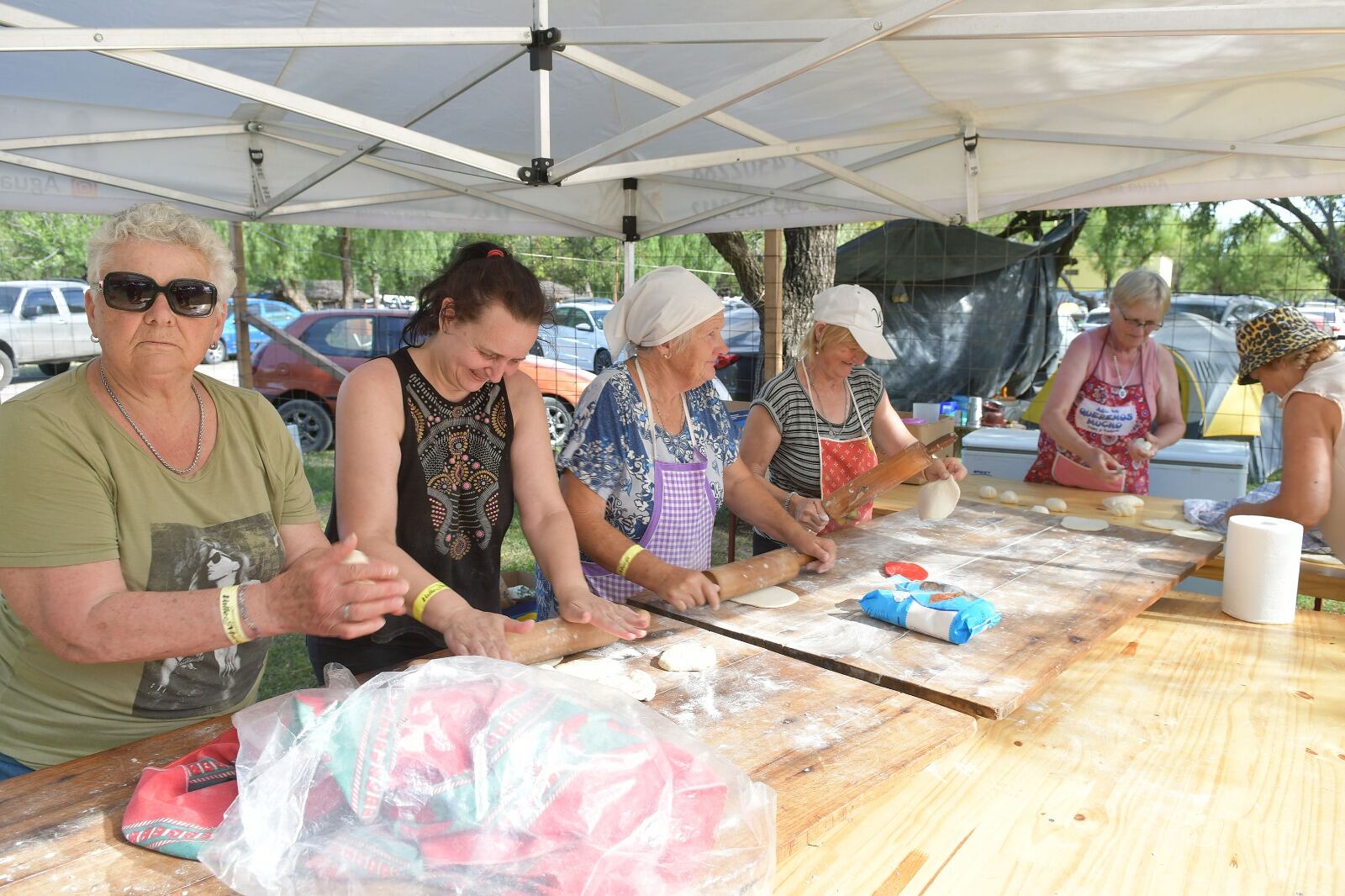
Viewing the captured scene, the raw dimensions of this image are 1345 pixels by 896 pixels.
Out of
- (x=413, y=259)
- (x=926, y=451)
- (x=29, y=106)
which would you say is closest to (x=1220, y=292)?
(x=926, y=451)

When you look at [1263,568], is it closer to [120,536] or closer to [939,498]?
[939,498]

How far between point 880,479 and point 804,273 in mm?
5070

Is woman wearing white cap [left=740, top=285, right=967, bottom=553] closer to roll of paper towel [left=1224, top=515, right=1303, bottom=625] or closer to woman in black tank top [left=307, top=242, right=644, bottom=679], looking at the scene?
roll of paper towel [left=1224, top=515, right=1303, bottom=625]

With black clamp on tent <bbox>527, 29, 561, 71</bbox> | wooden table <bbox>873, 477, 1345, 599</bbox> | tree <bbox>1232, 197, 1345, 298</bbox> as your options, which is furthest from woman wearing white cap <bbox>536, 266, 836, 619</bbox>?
tree <bbox>1232, 197, 1345, 298</bbox>

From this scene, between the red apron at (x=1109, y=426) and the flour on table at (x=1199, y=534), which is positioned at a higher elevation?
the red apron at (x=1109, y=426)

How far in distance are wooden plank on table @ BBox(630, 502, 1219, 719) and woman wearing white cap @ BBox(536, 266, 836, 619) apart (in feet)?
0.94

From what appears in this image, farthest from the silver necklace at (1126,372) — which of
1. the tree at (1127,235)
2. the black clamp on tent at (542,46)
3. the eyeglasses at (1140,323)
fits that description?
the tree at (1127,235)

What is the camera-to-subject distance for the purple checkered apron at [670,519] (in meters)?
2.54

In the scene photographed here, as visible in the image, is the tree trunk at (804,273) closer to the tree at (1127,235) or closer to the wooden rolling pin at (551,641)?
the tree at (1127,235)

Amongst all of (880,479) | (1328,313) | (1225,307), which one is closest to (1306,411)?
(880,479)

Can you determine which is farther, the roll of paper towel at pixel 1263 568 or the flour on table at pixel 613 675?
the roll of paper towel at pixel 1263 568

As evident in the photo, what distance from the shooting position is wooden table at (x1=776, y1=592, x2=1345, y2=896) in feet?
4.34

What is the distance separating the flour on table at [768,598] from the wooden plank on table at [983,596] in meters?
0.03

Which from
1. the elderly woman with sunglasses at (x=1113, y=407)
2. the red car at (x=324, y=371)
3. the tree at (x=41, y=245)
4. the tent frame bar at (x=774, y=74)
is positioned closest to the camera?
the tent frame bar at (x=774, y=74)
